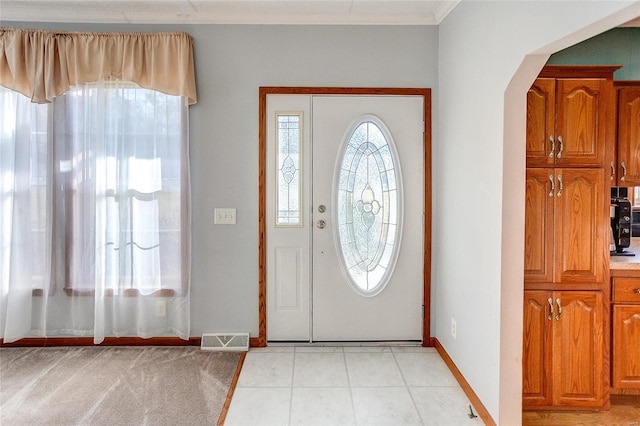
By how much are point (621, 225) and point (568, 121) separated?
0.90 metres

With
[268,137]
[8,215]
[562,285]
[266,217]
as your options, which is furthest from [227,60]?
[562,285]

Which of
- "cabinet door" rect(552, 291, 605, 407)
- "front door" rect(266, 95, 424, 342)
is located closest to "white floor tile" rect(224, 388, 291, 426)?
"front door" rect(266, 95, 424, 342)

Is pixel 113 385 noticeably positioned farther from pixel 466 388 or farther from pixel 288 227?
pixel 466 388

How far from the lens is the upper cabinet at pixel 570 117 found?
226 centimetres

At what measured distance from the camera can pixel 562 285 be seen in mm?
2295

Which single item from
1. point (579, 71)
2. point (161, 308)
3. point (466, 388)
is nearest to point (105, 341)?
point (161, 308)

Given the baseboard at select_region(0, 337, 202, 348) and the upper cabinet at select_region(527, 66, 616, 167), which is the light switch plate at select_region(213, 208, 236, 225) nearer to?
the baseboard at select_region(0, 337, 202, 348)

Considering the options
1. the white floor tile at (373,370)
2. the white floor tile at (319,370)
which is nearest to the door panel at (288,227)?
the white floor tile at (319,370)

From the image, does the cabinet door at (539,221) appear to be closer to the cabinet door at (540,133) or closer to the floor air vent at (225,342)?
the cabinet door at (540,133)

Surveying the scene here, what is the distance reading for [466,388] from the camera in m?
2.55

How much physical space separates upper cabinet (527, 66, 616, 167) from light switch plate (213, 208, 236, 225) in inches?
81.8

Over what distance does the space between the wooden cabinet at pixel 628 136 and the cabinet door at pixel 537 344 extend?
108 centimetres

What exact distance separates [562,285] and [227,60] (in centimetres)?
274

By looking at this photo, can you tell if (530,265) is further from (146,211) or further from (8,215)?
(8,215)
